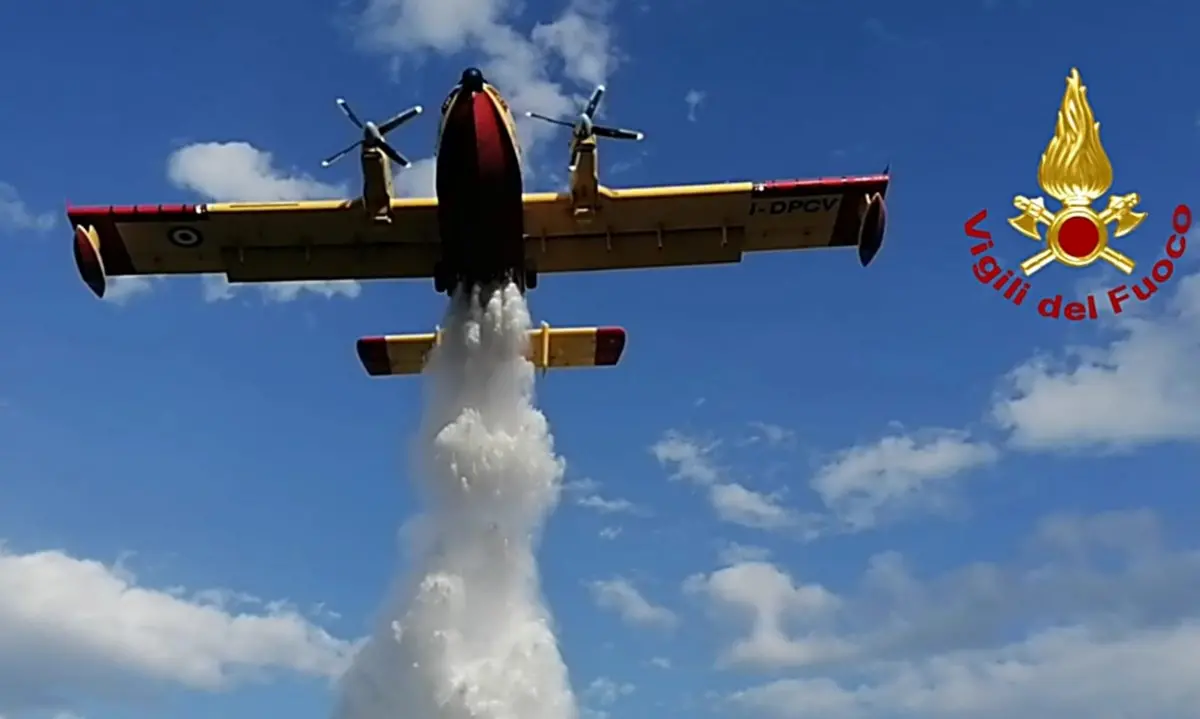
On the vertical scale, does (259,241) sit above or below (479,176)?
above

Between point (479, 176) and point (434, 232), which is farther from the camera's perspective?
point (434, 232)

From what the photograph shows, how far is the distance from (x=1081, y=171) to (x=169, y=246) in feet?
60.3

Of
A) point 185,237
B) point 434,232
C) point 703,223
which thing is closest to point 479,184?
A: point 434,232

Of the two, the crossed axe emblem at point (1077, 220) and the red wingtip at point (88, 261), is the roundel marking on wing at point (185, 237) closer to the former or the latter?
the red wingtip at point (88, 261)

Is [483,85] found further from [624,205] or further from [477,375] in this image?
[477,375]

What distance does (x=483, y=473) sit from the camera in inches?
1050

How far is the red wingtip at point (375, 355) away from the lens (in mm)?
28234

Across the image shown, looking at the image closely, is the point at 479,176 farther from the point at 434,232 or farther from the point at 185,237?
the point at 185,237

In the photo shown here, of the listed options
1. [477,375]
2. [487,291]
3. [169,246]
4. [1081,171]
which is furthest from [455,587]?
[1081,171]

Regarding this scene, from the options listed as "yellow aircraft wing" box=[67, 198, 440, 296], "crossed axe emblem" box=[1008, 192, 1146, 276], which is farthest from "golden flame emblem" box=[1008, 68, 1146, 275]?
"yellow aircraft wing" box=[67, 198, 440, 296]

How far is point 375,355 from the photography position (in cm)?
2834

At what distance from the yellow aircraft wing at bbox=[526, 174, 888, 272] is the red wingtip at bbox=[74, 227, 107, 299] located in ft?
29.2

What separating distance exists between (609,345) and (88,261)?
10958 mm

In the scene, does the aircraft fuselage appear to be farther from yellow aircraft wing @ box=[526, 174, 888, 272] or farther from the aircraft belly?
yellow aircraft wing @ box=[526, 174, 888, 272]
